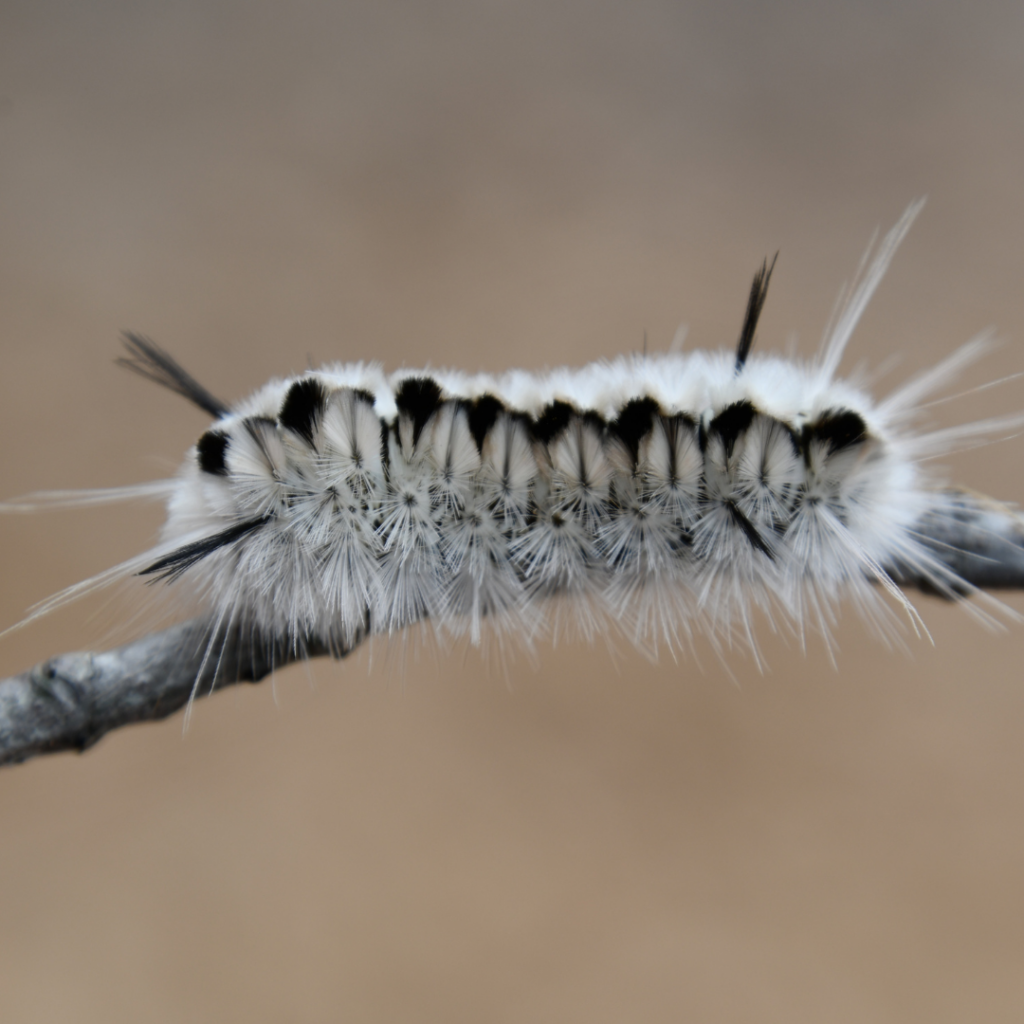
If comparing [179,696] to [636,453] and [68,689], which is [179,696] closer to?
[68,689]

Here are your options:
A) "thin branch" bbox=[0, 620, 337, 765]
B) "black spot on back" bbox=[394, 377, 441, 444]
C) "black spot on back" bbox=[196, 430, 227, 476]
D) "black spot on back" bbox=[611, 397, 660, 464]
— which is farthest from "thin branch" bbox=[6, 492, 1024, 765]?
"black spot on back" bbox=[611, 397, 660, 464]

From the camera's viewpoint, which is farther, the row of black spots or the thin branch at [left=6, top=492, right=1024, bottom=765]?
the row of black spots

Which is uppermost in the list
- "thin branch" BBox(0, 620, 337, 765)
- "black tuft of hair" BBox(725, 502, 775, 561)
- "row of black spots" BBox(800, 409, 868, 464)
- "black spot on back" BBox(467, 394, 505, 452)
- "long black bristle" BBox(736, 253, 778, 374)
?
"long black bristle" BBox(736, 253, 778, 374)

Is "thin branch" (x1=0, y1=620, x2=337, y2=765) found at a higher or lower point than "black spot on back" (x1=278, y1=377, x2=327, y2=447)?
lower

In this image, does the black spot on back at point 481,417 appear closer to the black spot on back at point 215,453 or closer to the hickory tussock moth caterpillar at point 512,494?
the hickory tussock moth caterpillar at point 512,494

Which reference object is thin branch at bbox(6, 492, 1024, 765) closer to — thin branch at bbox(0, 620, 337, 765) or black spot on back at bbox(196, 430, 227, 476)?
thin branch at bbox(0, 620, 337, 765)

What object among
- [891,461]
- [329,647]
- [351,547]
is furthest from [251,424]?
[891,461]

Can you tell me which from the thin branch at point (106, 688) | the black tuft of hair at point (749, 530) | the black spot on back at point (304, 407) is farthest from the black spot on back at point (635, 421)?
the thin branch at point (106, 688)
